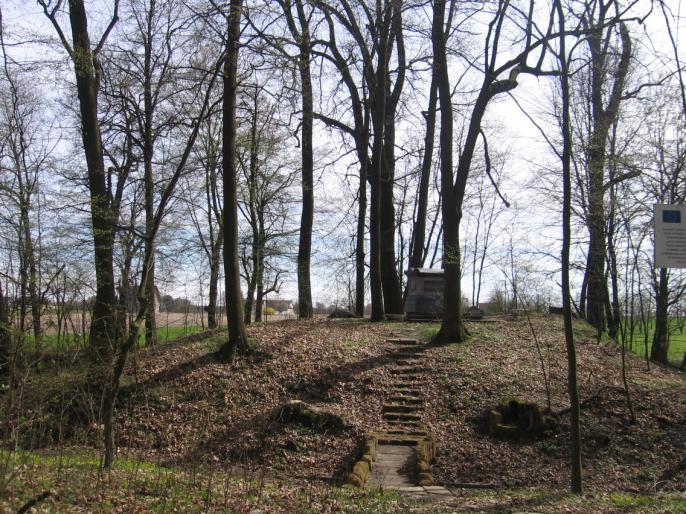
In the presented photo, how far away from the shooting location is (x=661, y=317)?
19094mm

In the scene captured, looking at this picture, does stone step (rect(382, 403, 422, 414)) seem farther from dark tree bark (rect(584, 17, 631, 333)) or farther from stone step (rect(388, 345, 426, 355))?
dark tree bark (rect(584, 17, 631, 333))

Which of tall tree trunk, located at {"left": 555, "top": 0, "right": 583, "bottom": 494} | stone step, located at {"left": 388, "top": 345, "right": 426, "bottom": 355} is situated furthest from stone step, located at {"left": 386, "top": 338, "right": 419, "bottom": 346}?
tall tree trunk, located at {"left": 555, "top": 0, "right": 583, "bottom": 494}

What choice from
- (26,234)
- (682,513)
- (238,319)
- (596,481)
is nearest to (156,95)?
(26,234)

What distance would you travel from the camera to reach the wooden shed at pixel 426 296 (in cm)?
1856

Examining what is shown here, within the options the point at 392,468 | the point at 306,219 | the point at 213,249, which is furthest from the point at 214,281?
the point at 392,468

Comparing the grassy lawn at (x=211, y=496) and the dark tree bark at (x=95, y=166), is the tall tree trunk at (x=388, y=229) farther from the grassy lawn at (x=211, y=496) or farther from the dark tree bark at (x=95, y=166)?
the grassy lawn at (x=211, y=496)

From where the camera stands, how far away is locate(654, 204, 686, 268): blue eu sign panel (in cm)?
814

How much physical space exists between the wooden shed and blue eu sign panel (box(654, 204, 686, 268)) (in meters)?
10.5

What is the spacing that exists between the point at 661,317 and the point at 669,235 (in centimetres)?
1245

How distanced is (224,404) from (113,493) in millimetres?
6312

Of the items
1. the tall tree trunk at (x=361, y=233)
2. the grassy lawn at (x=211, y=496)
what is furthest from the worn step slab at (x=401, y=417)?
the tall tree trunk at (x=361, y=233)

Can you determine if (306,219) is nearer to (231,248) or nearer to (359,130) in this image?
(359,130)

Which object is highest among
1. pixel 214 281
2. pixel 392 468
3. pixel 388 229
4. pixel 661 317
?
pixel 388 229

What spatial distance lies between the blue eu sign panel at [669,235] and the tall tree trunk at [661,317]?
10981mm
